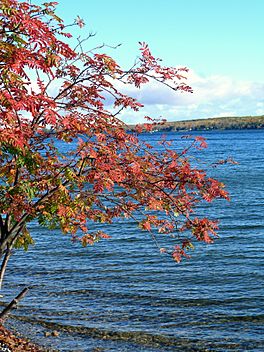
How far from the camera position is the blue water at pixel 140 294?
12.5m

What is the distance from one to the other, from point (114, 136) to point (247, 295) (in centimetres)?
914

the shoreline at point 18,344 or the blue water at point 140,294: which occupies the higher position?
the shoreline at point 18,344

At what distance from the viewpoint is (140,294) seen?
1575 centimetres

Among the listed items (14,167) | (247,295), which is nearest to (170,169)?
(14,167)

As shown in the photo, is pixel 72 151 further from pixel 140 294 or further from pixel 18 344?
pixel 140 294

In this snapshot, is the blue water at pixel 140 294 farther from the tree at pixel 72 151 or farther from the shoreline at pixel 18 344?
the tree at pixel 72 151

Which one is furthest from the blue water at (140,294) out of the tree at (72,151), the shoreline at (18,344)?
the tree at (72,151)

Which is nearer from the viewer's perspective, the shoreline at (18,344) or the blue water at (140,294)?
the shoreline at (18,344)

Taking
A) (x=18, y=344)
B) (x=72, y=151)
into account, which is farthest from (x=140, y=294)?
(x=72, y=151)

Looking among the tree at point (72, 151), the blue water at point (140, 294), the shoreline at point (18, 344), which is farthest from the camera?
the blue water at point (140, 294)

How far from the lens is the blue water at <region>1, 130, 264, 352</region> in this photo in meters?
12.5

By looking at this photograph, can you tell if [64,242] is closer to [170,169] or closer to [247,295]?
[247,295]

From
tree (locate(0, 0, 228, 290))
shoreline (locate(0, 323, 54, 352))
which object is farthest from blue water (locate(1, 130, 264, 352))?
tree (locate(0, 0, 228, 290))

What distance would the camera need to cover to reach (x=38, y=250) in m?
21.8
